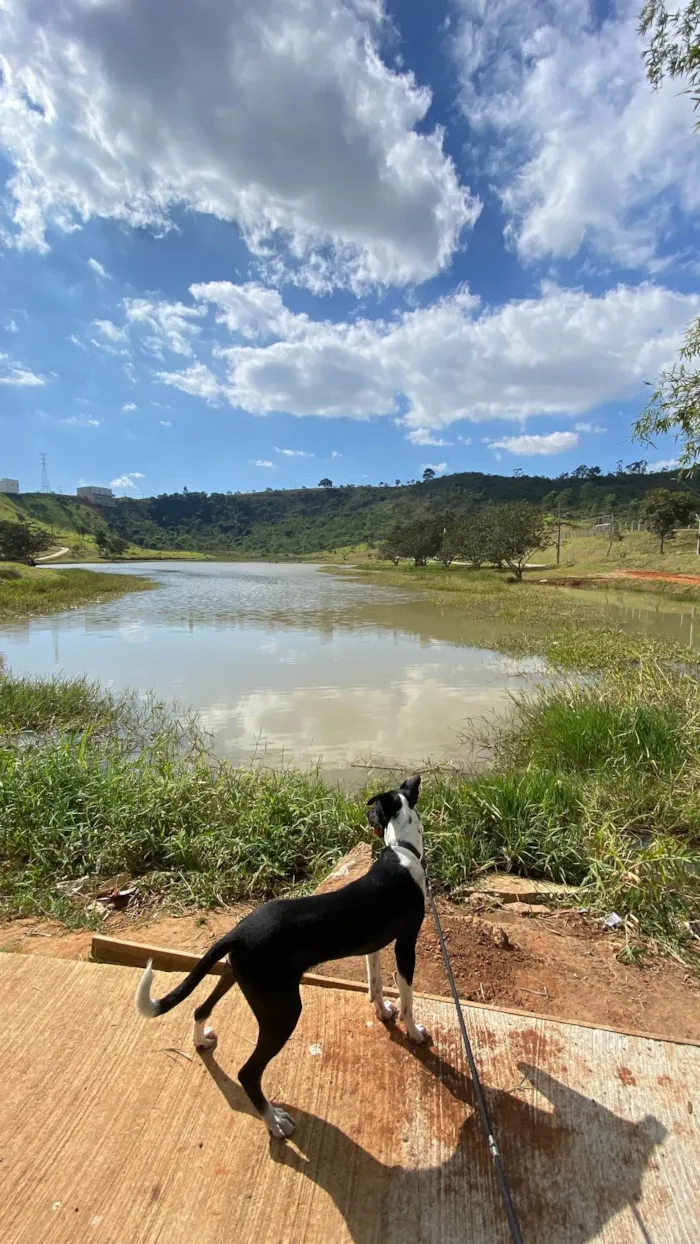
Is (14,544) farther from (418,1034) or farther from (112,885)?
(418,1034)

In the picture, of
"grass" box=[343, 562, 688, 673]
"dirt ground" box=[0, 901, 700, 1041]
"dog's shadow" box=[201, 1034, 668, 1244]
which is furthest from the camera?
"grass" box=[343, 562, 688, 673]

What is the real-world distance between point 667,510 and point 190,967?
52.2 m

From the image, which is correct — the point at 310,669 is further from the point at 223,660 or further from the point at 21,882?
the point at 21,882

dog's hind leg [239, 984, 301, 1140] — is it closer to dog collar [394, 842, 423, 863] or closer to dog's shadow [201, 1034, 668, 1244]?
dog's shadow [201, 1034, 668, 1244]

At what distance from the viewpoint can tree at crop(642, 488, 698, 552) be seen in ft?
149

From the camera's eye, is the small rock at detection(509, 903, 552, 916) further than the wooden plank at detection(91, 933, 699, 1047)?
Yes

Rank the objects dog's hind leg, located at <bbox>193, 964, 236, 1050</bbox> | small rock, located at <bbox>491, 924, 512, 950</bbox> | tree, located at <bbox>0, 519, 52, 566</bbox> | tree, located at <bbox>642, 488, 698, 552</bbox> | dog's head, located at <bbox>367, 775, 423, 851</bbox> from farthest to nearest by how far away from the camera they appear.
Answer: tree, located at <bbox>0, 519, 52, 566</bbox>
tree, located at <bbox>642, 488, 698, 552</bbox>
small rock, located at <bbox>491, 924, 512, 950</bbox>
dog's head, located at <bbox>367, 775, 423, 851</bbox>
dog's hind leg, located at <bbox>193, 964, 236, 1050</bbox>

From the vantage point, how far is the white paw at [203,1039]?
7.23 ft

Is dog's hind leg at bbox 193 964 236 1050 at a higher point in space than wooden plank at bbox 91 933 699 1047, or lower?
higher

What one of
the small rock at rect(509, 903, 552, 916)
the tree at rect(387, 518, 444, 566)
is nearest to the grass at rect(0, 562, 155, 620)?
the small rock at rect(509, 903, 552, 916)

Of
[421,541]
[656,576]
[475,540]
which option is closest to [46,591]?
[475,540]

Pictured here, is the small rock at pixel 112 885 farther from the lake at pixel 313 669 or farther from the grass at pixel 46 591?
the grass at pixel 46 591

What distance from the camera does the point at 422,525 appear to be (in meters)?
71.4

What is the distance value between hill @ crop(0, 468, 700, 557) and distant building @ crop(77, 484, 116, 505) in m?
3.41
